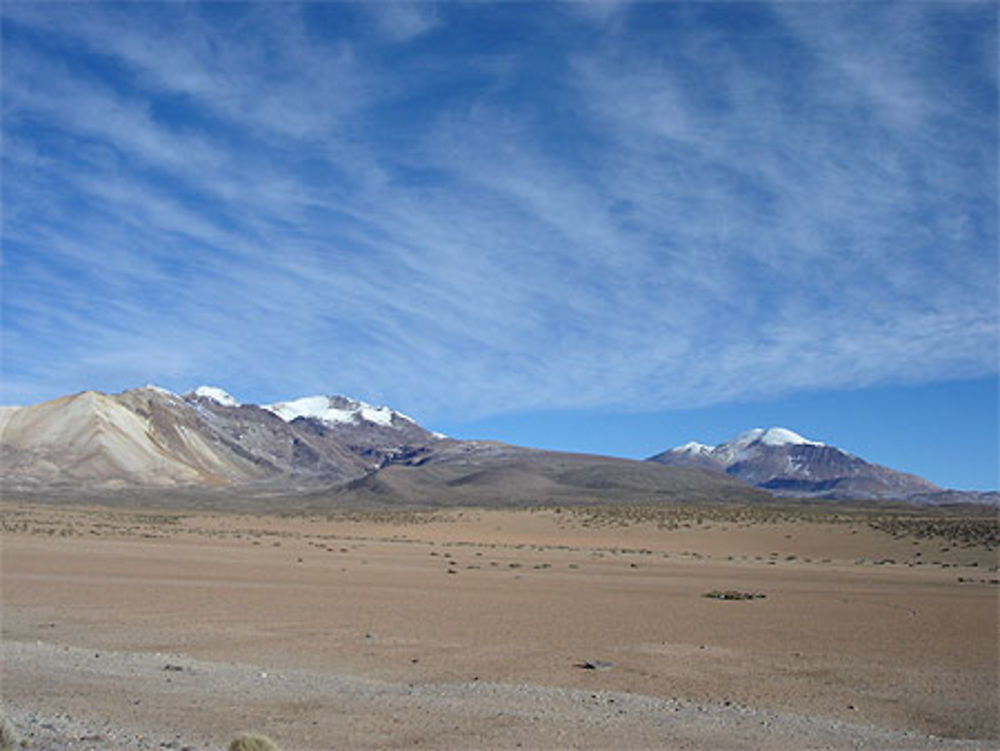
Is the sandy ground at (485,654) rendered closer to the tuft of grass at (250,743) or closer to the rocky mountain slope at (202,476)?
the tuft of grass at (250,743)

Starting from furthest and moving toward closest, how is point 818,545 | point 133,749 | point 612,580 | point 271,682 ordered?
point 818,545
point 612,580
point 271,682
point 133,749

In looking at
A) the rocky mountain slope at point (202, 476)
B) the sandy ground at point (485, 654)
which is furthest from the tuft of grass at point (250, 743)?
the rocky mountain slope at point (202, 476)

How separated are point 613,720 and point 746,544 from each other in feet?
145

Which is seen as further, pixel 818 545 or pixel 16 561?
pixel 818 545

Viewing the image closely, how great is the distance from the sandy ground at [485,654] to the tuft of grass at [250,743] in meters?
Answer: 1.33

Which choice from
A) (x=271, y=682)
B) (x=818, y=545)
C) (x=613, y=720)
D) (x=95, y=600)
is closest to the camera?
(x=613, y=720)

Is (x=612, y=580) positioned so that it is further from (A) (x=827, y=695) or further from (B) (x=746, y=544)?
(B) (x=746, y=544)

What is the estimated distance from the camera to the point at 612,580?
29.8 m

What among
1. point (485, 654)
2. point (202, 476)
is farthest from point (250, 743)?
point (202, 476)

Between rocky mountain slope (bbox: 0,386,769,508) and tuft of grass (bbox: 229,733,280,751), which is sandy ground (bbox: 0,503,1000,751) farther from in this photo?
rocky mountain slope (bbox: 0,386,769,508)

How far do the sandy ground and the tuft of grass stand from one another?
4.36 feet

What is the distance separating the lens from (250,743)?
7.63 meters

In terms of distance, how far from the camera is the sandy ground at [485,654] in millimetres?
10070

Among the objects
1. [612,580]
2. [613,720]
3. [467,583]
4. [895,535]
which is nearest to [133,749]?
[613,720]
